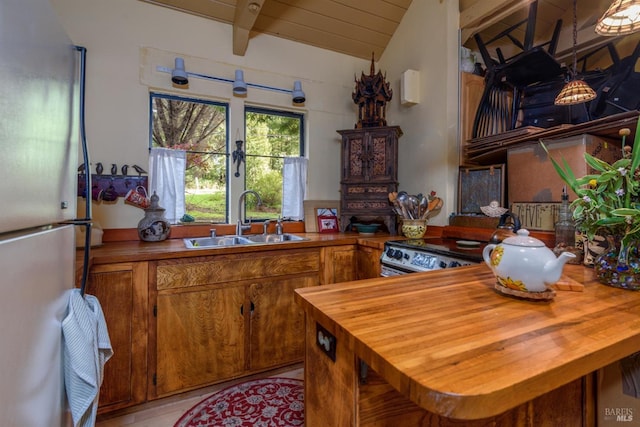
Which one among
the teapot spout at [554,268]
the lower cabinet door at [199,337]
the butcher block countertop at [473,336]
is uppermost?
the teapot spout at [554,268]

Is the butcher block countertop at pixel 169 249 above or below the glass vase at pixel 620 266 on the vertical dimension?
below

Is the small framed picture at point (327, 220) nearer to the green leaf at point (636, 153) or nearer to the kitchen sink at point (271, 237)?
the kitchen sink at point (271, 237)

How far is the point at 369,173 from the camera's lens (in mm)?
2787

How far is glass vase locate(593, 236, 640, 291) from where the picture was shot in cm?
95

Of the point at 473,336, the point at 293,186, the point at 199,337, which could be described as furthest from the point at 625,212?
the point at 293,186

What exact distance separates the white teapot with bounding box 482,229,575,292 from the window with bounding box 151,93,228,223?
2.27m

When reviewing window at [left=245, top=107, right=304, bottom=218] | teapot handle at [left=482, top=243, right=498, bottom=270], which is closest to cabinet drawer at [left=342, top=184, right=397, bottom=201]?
window at [left=245, top=107, right=304, bottom=218]

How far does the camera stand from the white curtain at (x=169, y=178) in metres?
2.41

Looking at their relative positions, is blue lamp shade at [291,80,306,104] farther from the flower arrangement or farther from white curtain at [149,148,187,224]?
the flower arrangement

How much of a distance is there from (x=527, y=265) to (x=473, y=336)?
0.35m

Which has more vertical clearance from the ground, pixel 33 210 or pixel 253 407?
pixel 33 210

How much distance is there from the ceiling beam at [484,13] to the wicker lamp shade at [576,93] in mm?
787

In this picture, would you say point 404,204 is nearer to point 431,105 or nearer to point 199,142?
point 431,105

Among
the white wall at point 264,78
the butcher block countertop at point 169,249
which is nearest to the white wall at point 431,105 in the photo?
the white wall at point 264,78
